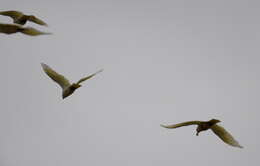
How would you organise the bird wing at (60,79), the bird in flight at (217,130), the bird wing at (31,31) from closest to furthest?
the bird in flight at (217,130) → the bird wing at (31,31) → the bird wing at (60,79)

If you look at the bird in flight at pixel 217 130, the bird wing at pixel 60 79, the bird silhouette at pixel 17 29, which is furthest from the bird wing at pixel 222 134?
the bird silhouette at pixel 17 29

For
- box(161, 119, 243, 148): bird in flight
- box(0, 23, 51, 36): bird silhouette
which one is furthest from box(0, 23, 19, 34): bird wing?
box(161, 119, 243, 148): bird in flight

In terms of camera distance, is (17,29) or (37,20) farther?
(37,20)

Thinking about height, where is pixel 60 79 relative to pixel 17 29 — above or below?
below

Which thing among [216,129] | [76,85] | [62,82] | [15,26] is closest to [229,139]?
[216,129]

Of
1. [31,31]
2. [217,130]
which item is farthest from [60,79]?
[217,130]

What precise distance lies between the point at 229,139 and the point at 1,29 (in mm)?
893

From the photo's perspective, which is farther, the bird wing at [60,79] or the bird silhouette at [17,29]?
the bird wing at [60,79]

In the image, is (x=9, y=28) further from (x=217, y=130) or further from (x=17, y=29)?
(x=217, y=130)

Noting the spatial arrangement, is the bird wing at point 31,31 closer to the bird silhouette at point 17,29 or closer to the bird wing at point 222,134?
the bird silhouette at point 17,29

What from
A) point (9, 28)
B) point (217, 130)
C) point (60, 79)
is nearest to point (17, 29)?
point (9, 28)

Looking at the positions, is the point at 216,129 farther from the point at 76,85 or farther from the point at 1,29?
the point at 1,29

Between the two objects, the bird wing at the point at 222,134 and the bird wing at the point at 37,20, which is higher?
the bird wing at the point at 37,20

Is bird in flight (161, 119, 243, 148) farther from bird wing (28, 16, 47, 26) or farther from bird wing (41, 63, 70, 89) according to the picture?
bird wing (28, 16, 47, 26)
